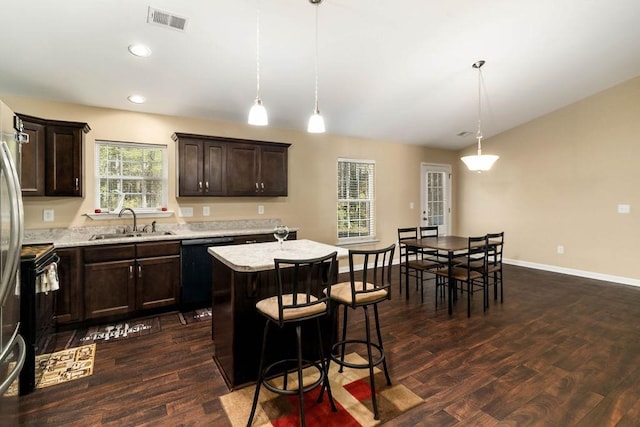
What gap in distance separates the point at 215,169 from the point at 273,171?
32.5 inches

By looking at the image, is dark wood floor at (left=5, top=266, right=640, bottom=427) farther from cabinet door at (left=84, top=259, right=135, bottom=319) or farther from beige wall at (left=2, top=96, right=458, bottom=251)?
beige wall at (left=2, top=96, right=458, bottom=251)

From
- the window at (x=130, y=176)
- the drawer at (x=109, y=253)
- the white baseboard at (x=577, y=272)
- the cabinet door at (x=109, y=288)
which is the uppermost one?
the window at (x=130, y=176)

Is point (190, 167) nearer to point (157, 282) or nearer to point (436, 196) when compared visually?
point (157, 282)

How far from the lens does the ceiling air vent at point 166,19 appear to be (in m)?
2.49

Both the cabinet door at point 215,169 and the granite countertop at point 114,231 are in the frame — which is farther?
the cabinet door at point 215,169

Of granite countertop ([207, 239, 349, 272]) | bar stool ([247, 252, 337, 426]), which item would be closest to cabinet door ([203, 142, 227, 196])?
granite countertop ([207, 239, 349, 272])

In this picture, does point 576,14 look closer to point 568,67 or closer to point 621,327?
point 568,67

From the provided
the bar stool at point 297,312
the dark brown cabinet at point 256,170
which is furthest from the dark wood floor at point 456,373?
the dark brown cabinet at point 256,170

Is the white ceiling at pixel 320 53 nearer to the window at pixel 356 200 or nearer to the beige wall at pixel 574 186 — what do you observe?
the beige wall at pixel 574 186

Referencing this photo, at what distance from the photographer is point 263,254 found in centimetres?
233

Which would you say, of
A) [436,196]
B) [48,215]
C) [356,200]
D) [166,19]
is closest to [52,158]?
[48,215]

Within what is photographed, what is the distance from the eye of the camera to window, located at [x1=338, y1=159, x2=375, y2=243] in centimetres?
570

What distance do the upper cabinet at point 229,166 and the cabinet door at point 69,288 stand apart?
1.30 meters

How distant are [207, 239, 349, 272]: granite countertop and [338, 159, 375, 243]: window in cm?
288
